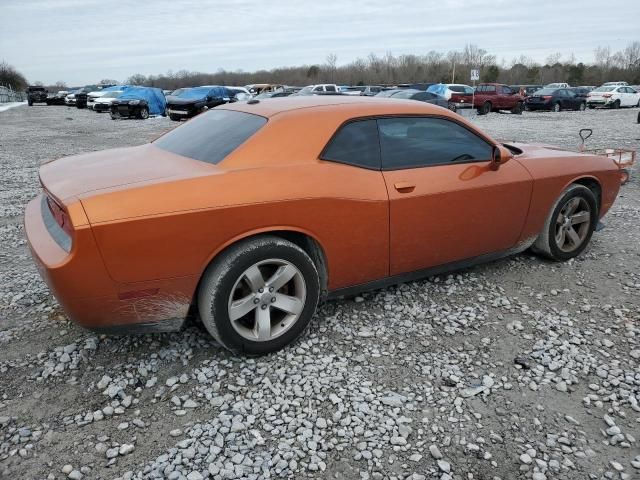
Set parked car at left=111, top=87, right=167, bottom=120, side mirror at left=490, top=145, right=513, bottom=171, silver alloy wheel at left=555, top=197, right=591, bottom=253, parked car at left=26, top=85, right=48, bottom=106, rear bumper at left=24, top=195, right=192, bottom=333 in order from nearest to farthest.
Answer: rear bumper at left=24, top=195, right=192, bottom=333
side mirror at left=490, top=145, right=513, bottom=171
silver alloy wheel at left=555, top=197, right=591, bottom=253
parked car at left=111, top=87, right=167, bottom=120
parked car at left=26, top=85, right=48, bottom=106

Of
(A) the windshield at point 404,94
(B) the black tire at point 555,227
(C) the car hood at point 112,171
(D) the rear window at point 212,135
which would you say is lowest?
(B) the black tire at point 555,227

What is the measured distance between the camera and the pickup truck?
2527 cm

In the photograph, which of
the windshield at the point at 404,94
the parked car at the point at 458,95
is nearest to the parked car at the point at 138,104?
the windshield at the point at 404,94

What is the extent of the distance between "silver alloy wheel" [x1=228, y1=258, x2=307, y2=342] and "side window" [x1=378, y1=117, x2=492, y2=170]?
1.02 metres

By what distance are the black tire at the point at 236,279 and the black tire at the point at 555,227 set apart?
7.86ft

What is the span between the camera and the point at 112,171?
2947mm

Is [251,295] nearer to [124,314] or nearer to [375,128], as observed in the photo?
[124,314]

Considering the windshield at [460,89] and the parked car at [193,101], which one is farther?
the windshield at [460,89]

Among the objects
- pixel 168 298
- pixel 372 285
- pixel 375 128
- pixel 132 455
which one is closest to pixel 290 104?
pixel 375 128

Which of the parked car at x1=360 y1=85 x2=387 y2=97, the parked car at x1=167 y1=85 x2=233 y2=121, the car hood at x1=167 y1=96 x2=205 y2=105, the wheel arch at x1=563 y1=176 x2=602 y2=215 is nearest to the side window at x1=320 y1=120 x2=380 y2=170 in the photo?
the wheel arch at x1=563 y1=176 x2=602 y2=215

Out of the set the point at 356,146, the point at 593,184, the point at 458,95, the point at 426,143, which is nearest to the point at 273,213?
the point at 356,146

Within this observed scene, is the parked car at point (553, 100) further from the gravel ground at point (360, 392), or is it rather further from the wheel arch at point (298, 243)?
the wheel arch at point (298, 243)

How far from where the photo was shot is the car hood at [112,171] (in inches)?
105

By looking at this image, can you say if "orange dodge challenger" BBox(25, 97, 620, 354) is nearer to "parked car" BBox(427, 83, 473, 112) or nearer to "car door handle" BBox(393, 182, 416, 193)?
"car door handle" BBox(393, 182, 416, 193)
